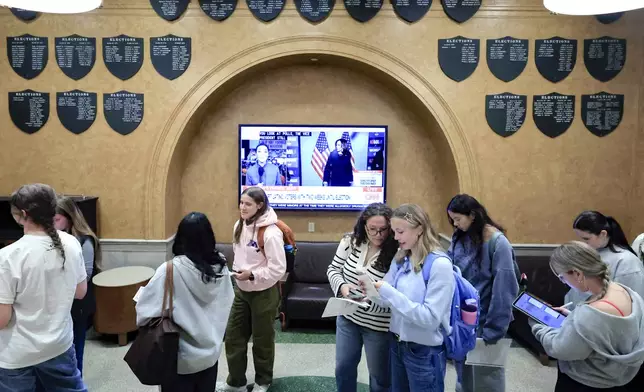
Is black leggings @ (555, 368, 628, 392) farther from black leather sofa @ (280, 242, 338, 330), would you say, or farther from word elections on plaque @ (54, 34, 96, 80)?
word elections on plaque @ (54, 34, 96, 80)

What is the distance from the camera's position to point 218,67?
454 cm

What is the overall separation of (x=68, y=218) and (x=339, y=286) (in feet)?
6.02

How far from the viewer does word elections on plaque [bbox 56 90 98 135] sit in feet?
14.7

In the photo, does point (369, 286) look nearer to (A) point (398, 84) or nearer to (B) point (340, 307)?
(B) point (340, 307)

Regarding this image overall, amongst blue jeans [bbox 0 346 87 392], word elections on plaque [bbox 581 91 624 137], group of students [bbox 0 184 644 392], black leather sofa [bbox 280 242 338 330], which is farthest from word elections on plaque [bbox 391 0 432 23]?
blue jeans [bbox 0 346 87 392]

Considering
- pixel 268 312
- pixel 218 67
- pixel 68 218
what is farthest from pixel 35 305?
pixel 218 67

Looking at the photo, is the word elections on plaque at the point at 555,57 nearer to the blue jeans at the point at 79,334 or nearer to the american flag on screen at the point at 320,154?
the american flag on screen at the point at 320,154

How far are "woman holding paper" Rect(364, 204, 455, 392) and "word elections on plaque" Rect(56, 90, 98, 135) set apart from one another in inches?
153

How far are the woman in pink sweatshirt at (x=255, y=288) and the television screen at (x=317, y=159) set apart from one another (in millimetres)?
2141

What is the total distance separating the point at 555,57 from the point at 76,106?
16.6 feet

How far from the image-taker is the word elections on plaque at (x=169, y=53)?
14.7 feet

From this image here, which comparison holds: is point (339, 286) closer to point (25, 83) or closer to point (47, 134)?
point (47, 134)

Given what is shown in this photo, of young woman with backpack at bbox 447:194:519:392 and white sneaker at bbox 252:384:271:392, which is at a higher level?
young woman with backpack at bbox 447:194:519:392

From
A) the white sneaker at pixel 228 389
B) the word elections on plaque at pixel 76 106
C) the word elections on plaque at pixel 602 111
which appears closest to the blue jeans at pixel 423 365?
the white sneaker at pixel 228 389
